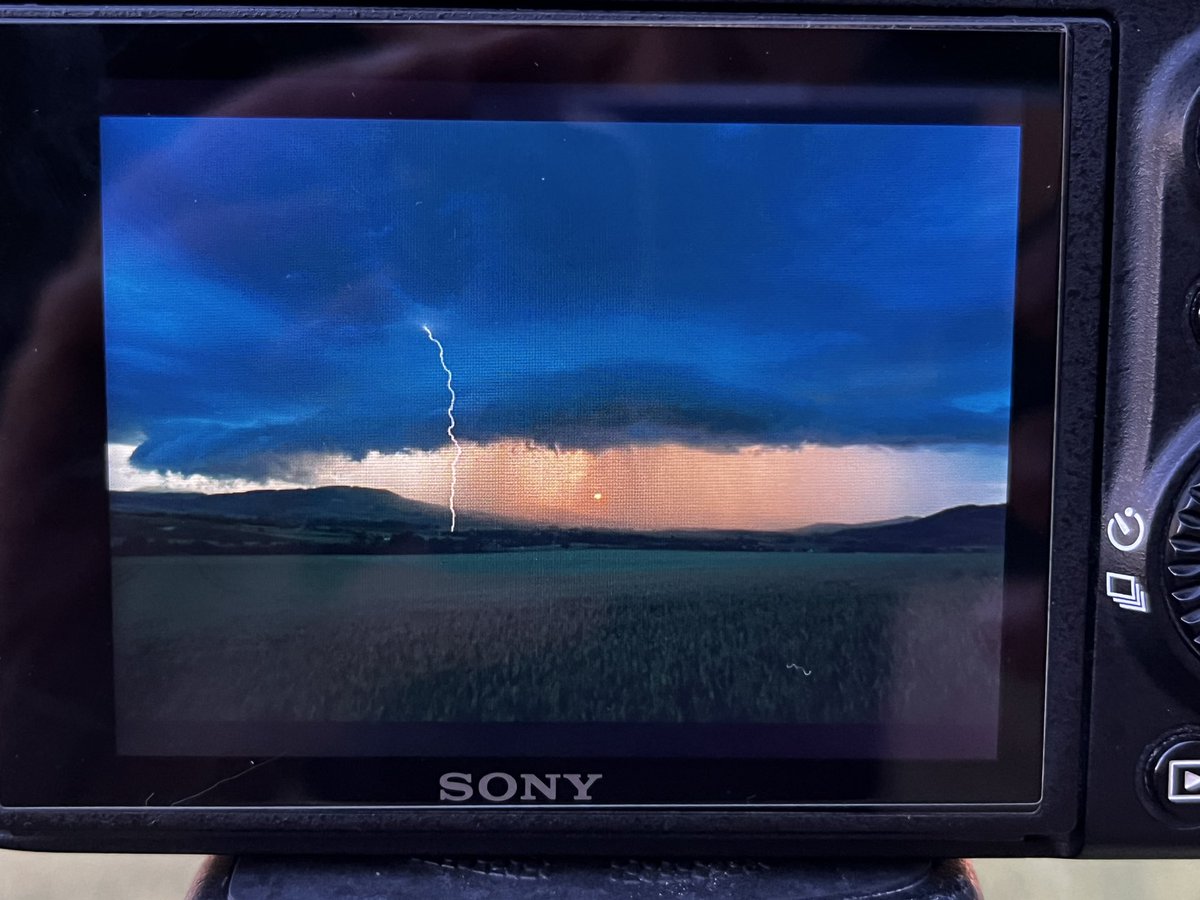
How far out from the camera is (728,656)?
0.56 meters

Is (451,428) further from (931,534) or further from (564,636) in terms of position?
(931,534)

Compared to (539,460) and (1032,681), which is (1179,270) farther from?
(539,460)

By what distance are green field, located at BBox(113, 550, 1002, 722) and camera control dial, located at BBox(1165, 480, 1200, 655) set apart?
108 mm

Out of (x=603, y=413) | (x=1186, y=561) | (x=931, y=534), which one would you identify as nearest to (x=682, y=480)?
(x=603, y=413)

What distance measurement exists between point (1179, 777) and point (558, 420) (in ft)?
1.65

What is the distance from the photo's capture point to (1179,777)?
562mm

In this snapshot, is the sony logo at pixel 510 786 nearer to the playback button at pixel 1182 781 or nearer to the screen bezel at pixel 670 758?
the screen bezel at pixel 670 758

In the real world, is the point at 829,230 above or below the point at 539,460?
above

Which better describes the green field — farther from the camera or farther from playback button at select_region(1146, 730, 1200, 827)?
playback button at select_region(1146, 730, 1200, 827)

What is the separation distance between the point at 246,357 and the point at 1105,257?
1.95 ft

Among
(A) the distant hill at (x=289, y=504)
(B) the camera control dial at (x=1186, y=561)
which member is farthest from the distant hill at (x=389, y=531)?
(B) the camera control dial at (x=1186, y=561)

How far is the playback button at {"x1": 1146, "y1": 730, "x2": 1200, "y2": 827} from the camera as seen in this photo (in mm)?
561

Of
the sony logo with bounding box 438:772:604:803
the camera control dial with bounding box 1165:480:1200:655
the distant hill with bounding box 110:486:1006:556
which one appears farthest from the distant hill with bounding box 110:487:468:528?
the camera control dial with bounding box 1165:480:1200:655

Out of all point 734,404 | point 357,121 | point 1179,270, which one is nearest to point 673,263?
point 734,404
